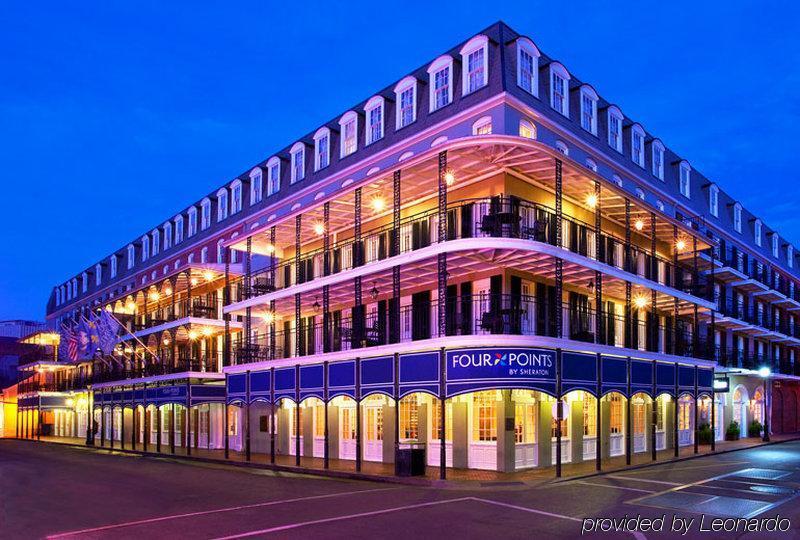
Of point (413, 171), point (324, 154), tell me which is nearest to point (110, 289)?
point (324, 154)

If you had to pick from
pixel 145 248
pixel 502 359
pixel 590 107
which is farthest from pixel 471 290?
pixel 145 248

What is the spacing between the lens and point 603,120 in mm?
31266

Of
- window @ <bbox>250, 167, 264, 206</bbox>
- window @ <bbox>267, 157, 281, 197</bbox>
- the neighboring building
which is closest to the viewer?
the neighboring building

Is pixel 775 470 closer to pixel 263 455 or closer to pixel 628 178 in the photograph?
pixel 628 178

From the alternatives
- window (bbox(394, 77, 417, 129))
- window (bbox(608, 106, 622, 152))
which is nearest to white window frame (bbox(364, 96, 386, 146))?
window (bbox(394, 77, 417, 129))

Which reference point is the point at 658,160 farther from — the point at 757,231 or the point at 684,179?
the point at 757,231

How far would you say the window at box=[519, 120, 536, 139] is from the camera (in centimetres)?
2559

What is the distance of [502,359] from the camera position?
20609 millimetres

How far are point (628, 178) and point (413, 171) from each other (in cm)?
1308

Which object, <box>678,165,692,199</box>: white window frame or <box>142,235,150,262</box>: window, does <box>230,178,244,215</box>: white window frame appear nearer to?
<box>142,235,150,262</box>: window

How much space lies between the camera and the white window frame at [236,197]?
4250cm

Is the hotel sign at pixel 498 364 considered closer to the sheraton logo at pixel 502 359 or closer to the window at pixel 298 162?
the sheraton logo at pixel 502 359

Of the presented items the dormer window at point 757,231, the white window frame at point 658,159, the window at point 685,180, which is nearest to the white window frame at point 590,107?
the white window frame at point 658,159

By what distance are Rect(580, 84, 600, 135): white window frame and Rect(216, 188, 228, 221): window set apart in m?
23.1
